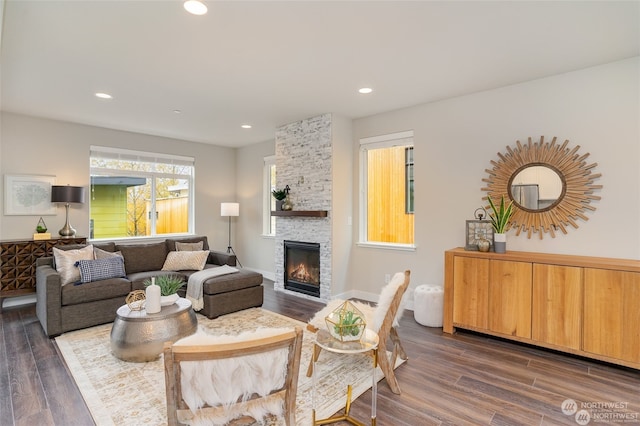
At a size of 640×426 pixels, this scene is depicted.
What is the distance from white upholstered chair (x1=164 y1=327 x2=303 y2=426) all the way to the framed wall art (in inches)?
199

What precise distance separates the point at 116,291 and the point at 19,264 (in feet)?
5.75

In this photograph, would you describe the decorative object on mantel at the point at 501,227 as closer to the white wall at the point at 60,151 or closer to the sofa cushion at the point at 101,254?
the sofa cushion at the point at 101,254

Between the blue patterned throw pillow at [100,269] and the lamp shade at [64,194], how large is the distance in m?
1.53

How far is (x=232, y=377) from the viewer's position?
147 centimetres

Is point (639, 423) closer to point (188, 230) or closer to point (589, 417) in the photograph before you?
point (589, 417)

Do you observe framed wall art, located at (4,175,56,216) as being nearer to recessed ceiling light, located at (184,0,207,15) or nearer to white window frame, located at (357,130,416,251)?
recessed ceiling light, located at (184,0,207,15)

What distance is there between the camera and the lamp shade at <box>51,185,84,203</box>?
480 centimetres

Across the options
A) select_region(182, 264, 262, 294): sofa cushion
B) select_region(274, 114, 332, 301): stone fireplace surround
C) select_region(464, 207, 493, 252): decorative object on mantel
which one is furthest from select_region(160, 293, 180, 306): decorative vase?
select_region(464, 207, 493, 252): decorative object on mantel

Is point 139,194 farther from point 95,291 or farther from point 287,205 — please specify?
point 287,205

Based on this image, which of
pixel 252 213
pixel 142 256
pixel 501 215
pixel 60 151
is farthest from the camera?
pixel 252 213

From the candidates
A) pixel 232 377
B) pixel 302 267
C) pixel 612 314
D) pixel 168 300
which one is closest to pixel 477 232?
pixel 612 314

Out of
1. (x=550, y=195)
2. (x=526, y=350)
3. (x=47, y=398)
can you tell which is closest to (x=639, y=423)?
(x=526, y=350)

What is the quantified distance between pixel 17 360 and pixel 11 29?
2839 millimetres

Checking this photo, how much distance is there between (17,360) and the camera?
9.66 feet
